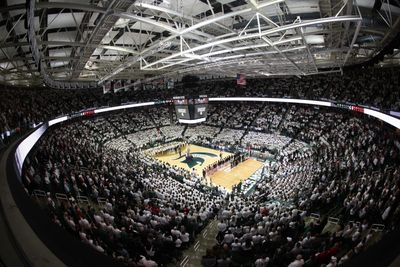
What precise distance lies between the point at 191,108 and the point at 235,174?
10.0 metres

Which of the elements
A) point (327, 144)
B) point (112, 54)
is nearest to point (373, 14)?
point (327, 144)

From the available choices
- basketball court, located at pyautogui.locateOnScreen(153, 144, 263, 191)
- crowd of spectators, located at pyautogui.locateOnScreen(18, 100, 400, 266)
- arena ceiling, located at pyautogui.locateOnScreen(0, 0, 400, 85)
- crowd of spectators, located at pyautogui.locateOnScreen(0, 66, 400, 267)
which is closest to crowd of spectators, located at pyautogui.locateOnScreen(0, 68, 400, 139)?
crowd of spectators, located at pyautogui.locateOnScreen(0, 66, 400, 267)

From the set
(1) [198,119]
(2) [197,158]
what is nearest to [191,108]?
(1) [198,119]

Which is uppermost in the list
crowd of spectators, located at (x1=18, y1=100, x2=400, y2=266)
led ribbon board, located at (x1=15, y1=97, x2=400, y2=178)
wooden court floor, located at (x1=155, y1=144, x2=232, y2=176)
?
led ribbon board, located at (x1=15, y1=97, x2=400, y2=178)

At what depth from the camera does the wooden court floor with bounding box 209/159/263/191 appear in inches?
952

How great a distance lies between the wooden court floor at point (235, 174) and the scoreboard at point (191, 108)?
25.8 feet

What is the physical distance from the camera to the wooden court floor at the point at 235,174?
24.2 meters

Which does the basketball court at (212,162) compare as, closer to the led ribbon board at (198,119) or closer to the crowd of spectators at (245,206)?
the crowd of spectators at (245,206)

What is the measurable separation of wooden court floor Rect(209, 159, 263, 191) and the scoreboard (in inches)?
309

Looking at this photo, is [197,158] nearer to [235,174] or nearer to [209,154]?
[209,154]

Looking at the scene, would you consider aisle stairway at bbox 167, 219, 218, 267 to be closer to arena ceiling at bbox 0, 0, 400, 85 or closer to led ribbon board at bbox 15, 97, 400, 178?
led ribbon board at bbox 15, 97, 400, 178

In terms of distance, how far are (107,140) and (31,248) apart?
31.6 meters

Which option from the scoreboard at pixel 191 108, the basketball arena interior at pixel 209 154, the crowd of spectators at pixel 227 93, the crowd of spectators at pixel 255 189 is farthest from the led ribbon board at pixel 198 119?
the crowd of spectators at pixel 227 93

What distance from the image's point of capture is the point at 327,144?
2495cm
